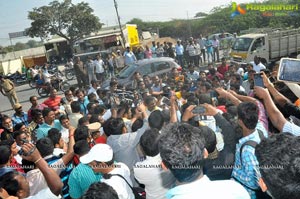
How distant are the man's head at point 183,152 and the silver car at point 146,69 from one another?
32.0 ft

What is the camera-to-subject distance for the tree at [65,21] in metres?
39.9

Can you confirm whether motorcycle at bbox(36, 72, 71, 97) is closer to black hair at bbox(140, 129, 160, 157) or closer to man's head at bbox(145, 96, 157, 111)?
man's head at bbox(145, 96, 157, 111)

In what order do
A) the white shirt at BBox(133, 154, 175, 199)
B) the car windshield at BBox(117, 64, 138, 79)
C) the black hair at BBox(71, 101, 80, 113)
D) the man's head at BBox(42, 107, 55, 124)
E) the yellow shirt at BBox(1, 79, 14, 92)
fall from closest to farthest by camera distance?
the white shirt at BBox(133, 154, 175, 199) → the man's head at BBox(42, 107, 55, 124) → the black hair at BBox(71, 101, 80, 113) → the car windshield at BBox(117, 64, 138, 79) → the yellow shirt at BBox(1, 79, 14, 92)

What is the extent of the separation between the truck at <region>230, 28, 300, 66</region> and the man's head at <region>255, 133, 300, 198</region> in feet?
46.6

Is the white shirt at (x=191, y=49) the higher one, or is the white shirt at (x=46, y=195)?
the white shirt at (x=46, y=195)

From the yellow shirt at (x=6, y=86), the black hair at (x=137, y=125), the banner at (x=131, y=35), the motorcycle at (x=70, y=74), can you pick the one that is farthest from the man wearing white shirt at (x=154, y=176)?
the banner at (x=131, y=35)

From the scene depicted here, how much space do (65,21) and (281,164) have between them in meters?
42.8

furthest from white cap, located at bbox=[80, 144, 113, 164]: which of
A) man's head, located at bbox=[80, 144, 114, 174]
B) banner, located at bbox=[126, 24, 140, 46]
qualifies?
banner, located at bbox=[126, 24, 140, 46]

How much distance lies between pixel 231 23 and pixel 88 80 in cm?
3040

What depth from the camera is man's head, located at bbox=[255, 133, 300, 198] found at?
4.40 ft

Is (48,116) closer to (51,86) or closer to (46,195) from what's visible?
(46,195)

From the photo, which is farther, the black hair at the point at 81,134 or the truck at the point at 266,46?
the truck at the point at 266,46

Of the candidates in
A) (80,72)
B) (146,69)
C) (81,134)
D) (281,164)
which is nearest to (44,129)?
(81,134)

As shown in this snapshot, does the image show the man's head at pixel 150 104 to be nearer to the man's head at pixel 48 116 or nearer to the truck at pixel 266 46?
the man's head at pixel 48 116
